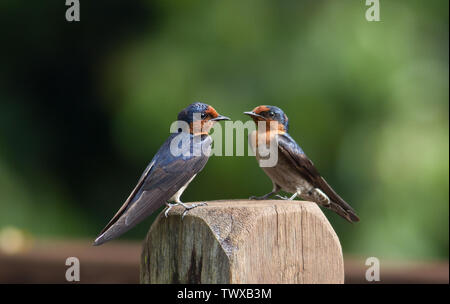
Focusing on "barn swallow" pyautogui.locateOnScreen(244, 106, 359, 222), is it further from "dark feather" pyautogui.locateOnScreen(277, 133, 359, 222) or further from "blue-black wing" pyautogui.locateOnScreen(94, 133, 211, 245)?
"blue-black wing" pyautogui.locateOnScreen(94, 133, 211, 245)

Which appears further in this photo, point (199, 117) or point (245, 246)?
point (199, 117)

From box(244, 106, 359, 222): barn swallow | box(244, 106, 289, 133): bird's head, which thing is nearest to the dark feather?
box(244, 106, 359, 222): barn swallow

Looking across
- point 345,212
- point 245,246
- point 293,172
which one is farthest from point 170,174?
point 345,212

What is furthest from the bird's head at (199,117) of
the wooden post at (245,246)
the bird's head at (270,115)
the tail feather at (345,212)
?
the tail feather at (345,212)

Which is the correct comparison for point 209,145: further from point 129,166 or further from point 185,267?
point 129,166

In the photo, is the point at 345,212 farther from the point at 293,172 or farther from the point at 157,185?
the point at 157,185

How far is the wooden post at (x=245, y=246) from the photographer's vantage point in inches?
100

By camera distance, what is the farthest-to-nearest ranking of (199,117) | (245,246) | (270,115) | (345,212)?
(270,115) < (345,212) < (199,117) < (245,246)

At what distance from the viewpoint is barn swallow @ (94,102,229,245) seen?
9.65 ft

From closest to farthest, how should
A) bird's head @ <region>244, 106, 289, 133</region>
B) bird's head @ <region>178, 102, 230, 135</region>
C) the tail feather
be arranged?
bird's head @ <region>178, 102, 230, 135</region>
the tail feather
bird's head @ <region>244, 106, 289, 133</region>

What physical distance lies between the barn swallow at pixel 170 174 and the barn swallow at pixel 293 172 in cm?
58

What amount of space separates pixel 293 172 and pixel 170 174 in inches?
41.0

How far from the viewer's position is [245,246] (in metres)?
2.54
